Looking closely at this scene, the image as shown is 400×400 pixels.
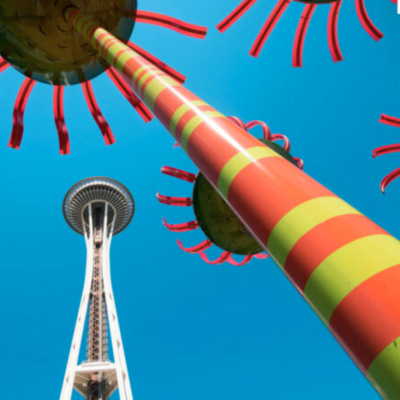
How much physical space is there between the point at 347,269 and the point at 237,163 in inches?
24.9

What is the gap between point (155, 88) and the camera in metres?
2.37

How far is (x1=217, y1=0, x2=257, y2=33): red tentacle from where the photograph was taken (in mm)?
5484

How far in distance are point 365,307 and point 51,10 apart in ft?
15.0

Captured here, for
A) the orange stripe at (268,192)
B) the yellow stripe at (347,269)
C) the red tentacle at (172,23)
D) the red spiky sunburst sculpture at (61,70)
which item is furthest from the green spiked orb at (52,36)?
the yellow stripe at (347,269)

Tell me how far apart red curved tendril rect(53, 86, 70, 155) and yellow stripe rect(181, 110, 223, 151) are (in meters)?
4.53

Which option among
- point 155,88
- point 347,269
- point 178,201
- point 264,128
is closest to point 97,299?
point 178,201

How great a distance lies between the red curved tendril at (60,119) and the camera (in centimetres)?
599

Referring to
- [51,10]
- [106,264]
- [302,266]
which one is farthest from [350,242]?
[106,264]

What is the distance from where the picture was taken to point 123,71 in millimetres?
2867

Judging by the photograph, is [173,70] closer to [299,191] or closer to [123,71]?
[123,71]

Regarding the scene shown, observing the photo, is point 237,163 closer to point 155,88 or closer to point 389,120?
point 155,88

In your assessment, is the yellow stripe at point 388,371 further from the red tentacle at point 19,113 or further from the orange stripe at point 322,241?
the red tentacle at point 19,113

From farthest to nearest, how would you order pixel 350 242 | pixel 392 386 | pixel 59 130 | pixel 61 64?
pixel 59 130 → pixel 61 64 → pixel 350 242 → pixel 392 386

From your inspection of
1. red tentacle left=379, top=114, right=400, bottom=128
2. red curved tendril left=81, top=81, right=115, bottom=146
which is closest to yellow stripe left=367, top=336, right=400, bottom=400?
red curved tendril left=81, top=81, right=115, bottom=146
